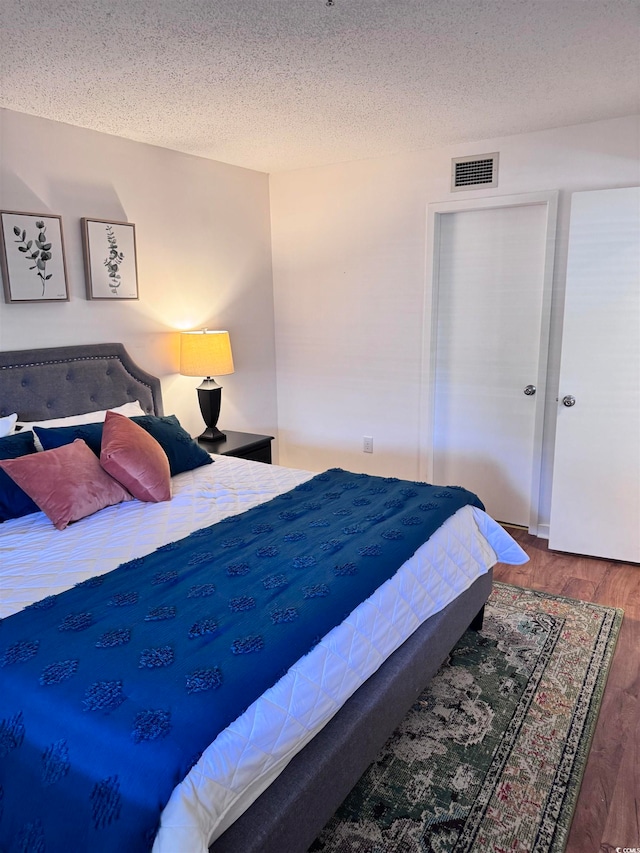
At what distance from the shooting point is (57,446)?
269 cm

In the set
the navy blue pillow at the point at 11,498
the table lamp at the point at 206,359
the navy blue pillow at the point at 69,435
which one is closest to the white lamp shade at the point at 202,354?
the table lamp at the point at 206,359

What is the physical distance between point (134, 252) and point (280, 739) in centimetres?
290

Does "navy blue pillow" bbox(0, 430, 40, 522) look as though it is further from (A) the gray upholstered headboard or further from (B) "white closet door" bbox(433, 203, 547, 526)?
(B) "white closet door" bbox(433, 203, 547, 526)

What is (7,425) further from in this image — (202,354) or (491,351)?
(491,351)

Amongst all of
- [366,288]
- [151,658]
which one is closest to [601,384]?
[366,288]

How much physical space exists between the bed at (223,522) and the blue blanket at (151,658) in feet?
0.18

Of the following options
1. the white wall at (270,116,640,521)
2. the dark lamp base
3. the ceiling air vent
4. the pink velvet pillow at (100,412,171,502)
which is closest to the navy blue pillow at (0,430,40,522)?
the pink velvet pillow at (100,412,171,502)

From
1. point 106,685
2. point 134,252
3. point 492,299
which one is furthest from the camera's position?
point 492,299

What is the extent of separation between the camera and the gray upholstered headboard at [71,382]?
9.55 ft

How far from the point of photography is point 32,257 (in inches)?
117

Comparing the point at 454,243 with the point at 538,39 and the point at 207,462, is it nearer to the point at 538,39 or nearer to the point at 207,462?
the point at 538,39

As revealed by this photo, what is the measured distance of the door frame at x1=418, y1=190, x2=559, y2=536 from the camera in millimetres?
3539

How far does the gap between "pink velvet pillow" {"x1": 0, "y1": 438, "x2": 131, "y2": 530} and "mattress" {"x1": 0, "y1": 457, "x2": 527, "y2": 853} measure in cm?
6

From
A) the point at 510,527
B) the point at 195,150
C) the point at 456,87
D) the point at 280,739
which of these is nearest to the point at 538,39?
the point at 456,87
